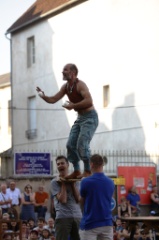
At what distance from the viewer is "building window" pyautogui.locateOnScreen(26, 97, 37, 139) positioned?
160 feet

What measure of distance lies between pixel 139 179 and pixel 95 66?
12.6m

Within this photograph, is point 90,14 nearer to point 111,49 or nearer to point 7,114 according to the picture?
point 111,49

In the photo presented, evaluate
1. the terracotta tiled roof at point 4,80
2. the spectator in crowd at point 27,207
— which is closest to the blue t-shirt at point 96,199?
the spectator in crowd at point 27,207

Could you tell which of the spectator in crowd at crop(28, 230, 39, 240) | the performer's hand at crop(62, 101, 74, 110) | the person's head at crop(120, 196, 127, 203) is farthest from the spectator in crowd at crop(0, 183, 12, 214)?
the performer's hand at crop(62, 101, 74, 110)

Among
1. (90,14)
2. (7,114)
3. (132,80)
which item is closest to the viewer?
(132,80)

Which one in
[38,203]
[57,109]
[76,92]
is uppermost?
[57,109]

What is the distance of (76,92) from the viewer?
14.2 metres

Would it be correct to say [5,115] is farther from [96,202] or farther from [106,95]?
[96,202]

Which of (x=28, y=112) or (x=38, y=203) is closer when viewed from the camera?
(x=38, y=203)

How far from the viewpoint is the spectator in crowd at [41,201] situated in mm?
27703

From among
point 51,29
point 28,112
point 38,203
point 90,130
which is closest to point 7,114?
point 28,112

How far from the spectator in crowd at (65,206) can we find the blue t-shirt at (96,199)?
1304mm

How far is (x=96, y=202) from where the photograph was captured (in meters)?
12.5

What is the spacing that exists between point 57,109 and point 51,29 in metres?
4.51
